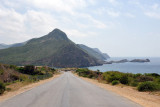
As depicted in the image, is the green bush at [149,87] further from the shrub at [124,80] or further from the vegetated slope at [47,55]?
the vegetated slope at [47,55]

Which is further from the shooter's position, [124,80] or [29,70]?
[29,70]

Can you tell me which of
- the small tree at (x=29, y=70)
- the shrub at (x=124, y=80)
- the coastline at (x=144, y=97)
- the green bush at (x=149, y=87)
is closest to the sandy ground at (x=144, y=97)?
the coastline at (x=144, y=97)

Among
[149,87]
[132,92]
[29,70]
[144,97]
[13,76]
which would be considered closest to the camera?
[144,97]

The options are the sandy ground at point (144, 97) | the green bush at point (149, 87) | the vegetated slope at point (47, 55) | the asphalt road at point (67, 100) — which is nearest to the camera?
the asphalt road at point (67, 100)

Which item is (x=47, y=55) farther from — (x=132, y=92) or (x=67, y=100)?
(x=67, y=100)

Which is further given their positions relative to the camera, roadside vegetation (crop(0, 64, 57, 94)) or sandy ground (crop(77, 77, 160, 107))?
roadside vegetation (crop(0, 64, 57, 94))

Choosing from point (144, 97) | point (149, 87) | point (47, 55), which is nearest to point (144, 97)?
point (144, 97)

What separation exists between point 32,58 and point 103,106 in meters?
145

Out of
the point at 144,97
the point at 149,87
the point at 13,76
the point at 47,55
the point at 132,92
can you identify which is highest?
the point at 47,55

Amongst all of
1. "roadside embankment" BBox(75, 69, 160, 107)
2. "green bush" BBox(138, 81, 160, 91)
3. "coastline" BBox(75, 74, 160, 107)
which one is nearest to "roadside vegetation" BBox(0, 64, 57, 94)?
"coastline" BBox(75, 74, 160, 107)

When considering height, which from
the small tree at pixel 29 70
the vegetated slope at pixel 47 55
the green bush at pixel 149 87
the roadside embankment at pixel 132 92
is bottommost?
the roadside embankment at pixel 132 92

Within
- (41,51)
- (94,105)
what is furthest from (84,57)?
(94,105)

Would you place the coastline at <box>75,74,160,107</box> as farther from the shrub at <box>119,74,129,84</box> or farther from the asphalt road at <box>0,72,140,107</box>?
the shrub at <box>119,74,129,84</box>

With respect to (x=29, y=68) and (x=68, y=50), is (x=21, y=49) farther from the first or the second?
(x=29, y=68)
